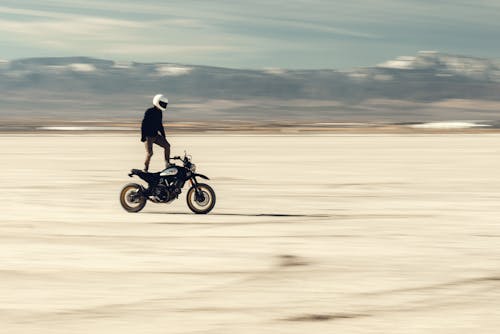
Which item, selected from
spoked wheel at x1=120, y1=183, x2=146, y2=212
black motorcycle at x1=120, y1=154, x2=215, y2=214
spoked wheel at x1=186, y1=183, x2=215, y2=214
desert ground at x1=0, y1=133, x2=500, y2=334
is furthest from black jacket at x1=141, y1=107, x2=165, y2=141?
desert ground at x1=0, y1=133, x2=500, y2=334

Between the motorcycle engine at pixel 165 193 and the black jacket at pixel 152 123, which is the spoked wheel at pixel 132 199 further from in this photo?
the black jacket at pixel 152 123

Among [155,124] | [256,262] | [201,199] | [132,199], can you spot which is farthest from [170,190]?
[256,262]

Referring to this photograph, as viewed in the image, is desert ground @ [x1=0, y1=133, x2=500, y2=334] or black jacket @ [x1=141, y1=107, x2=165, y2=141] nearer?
desert ground @ [x1=0, y1=133, x2=500, y2=334]

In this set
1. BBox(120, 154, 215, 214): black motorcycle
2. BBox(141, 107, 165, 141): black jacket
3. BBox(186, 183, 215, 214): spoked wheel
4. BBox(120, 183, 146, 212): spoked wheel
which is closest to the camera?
BBox(120, 154, 215, 214): black motorcycle

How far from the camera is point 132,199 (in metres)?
16.9

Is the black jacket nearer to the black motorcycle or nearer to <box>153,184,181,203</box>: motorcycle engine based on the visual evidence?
the black motorcycle

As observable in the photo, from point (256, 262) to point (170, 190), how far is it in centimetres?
533

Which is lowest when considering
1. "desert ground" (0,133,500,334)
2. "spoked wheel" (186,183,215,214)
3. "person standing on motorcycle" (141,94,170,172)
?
"desert ground" (0,133,500,334)

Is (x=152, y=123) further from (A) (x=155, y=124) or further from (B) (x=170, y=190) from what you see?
(B) (x=170, y=190)

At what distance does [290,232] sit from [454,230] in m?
2.49

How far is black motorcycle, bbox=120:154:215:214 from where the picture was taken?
16.3 meters

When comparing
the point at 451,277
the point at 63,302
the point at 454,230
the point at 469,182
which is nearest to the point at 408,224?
the point at 454,230

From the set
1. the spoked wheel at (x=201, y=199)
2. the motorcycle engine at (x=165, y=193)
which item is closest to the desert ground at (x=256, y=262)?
the spoked wheel at (x=201, y=199)

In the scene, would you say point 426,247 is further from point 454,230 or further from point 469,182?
point 469,182
